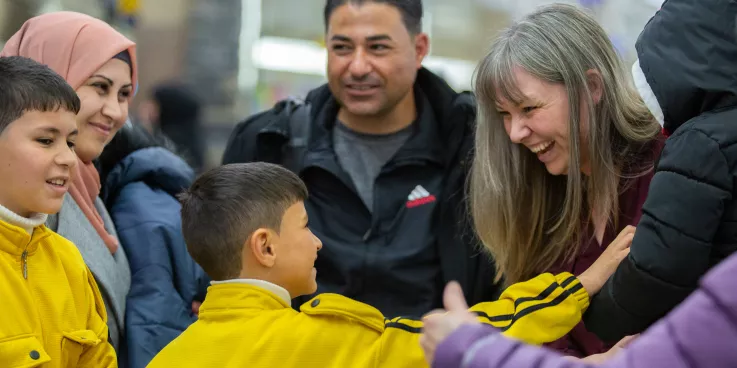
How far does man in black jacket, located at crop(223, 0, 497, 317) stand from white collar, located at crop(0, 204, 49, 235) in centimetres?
117

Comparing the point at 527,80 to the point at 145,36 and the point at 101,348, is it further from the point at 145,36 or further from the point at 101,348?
the point at 145,36

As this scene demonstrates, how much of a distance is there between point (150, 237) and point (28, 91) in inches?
32.7

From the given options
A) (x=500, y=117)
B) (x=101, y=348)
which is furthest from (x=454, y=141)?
(x=101, y=348)

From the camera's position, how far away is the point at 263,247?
260 centimetres

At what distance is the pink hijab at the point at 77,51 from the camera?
3.15 m

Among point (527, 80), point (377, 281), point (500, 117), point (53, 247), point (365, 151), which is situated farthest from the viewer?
point (365, 151)

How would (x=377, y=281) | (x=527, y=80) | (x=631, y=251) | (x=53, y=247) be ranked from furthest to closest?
1. (x=377, y=281)
2. (x=527, y=80)
3. (x=53, y=247)
4. (x=631, y=251)

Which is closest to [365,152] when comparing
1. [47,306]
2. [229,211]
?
[229,211]

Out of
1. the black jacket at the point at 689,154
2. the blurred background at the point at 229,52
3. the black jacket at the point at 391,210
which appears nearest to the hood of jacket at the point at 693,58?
the black jacket at the point at 689,154

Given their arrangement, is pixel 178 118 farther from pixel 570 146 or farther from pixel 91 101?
pixel 570 146

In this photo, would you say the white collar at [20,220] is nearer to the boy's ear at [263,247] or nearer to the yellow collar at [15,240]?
the yellow collar at [15,240]

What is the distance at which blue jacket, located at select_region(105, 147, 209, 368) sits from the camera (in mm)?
3121

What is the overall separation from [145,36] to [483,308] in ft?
34.8

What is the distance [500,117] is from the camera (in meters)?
3.11
